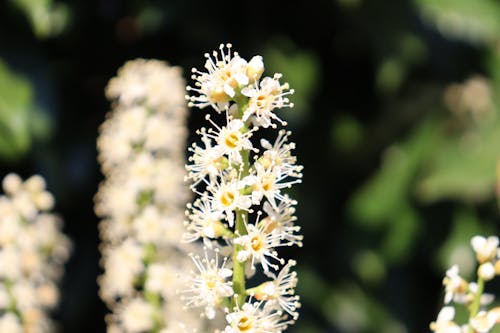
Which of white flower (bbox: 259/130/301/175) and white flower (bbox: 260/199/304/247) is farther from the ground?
white flower (bbox: 259/130/301/175)

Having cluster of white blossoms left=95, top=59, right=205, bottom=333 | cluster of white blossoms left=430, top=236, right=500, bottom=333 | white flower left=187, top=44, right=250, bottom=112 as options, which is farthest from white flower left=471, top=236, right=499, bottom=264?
cluster of white blossoms left=95, top=59, right=205, bottom=333

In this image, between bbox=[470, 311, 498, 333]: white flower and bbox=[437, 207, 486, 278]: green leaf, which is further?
bbox=[437, 207, 486, 278]: green leaf

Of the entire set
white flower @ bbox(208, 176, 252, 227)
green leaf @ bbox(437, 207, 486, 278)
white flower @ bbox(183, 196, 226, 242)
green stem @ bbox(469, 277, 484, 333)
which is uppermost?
green leaf @ bbox(437, 207, 486, 278)

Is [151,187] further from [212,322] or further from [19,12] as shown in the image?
[19,12]

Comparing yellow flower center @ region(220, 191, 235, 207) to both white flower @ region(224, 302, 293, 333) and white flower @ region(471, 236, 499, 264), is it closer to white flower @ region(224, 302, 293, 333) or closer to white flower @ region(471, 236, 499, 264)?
white flower @ region(224, 302, 293, 333)

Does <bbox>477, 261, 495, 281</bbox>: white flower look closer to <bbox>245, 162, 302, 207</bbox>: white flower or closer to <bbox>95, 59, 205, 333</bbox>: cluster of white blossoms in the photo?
<bbox>245, 162, 302, 207</bbox>: white flower

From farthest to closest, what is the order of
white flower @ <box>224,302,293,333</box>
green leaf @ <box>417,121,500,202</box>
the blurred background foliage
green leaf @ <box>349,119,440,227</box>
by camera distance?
green leaf @ <box>349,119,440,227</box> → green leaf @ <box>417,121,500,202</box> → the blurred background foliage → white flower @ <box>224,302,293,333</box>

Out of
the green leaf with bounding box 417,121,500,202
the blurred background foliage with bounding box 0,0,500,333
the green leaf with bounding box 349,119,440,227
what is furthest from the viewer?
the green leaf with bounding box 349,119,440,227
